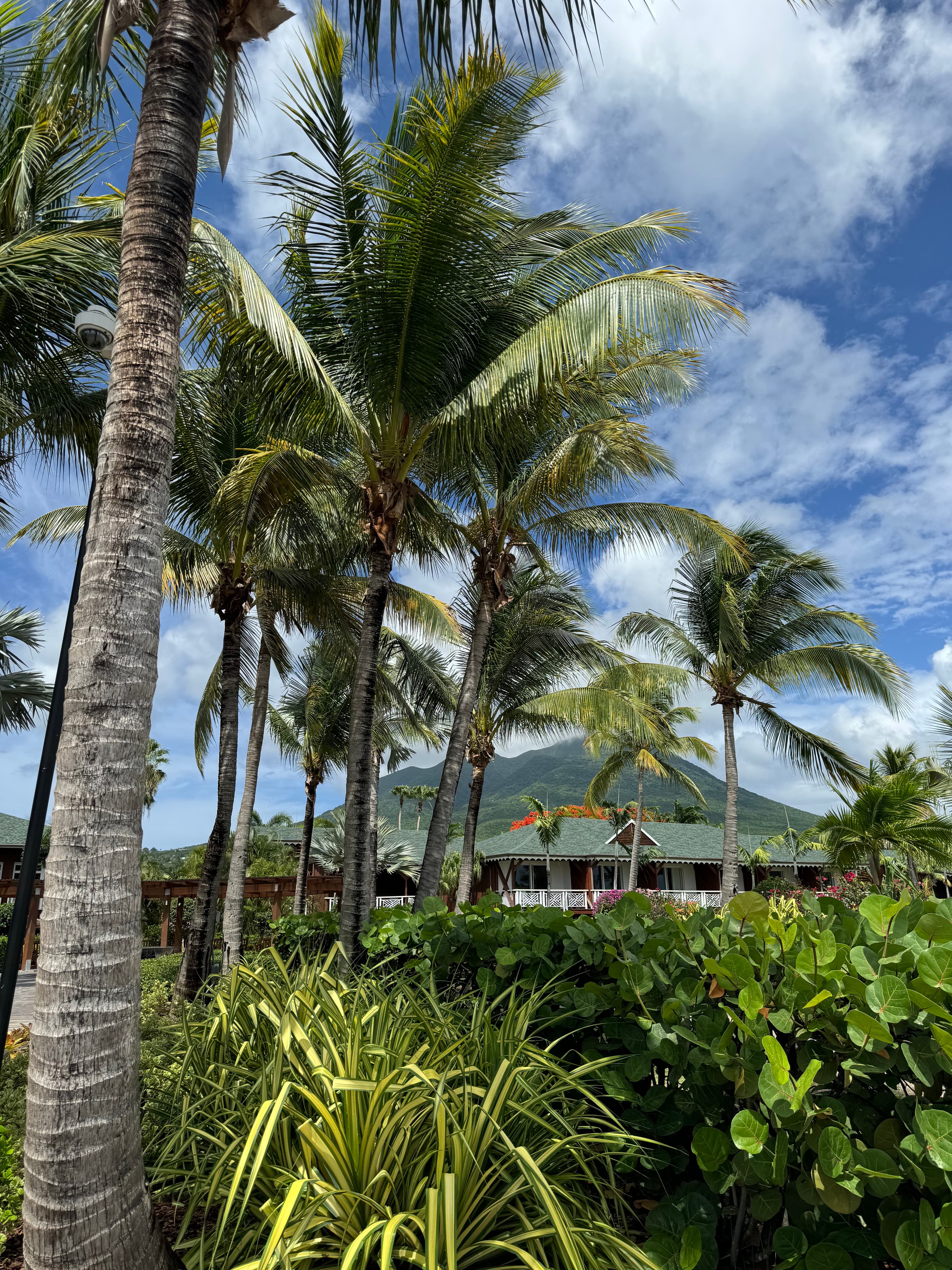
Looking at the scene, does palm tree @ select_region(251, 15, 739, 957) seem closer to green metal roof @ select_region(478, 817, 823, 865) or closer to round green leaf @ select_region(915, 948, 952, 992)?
round green leaf @ select_region(915, 948, 952, 992)

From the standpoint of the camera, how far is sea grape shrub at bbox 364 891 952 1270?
73.9 inches

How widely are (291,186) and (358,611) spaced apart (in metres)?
6.62

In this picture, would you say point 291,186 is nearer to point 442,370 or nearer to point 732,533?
point 442,370

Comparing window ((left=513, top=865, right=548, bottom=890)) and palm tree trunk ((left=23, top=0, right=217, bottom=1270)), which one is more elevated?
palm tree trunk ((left=23, top=0, right=217, bottom=1270))

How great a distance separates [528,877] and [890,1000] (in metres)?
34.7

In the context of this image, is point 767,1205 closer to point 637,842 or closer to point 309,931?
point 309,931

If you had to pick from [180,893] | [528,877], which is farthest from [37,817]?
[528,877]

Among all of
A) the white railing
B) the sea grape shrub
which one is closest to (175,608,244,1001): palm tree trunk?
the sea grape shrub

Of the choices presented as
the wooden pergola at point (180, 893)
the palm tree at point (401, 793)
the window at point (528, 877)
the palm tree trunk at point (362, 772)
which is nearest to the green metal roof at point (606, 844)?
the window at point (528, 877)

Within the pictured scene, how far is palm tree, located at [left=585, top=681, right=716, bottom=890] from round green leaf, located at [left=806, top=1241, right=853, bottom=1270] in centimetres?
1666

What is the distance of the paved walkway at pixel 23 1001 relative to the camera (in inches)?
434

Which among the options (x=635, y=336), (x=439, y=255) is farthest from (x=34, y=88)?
(x=635, y=336)

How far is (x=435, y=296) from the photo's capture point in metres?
7.08

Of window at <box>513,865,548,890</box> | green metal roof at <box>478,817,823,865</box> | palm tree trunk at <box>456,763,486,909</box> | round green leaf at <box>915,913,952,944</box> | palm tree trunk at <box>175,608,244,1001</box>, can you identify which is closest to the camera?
round green leaf at <box>915,913,952,944</box>
